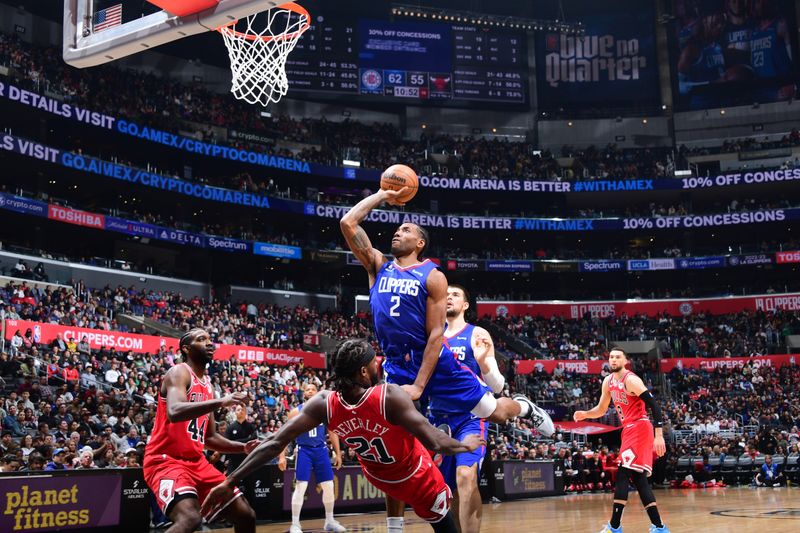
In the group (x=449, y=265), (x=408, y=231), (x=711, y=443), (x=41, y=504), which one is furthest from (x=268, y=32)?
(x=449, y=265)

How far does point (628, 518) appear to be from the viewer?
1386 centimetres

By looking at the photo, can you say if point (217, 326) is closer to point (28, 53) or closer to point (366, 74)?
point (28, 53)

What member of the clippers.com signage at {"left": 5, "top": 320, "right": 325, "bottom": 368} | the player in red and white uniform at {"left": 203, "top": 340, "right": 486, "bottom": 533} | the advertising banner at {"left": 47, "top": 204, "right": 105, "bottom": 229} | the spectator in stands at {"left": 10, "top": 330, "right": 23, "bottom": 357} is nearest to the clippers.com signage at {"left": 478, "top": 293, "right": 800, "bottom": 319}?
the clippers.com signage at {"left": 5, "top": 320, "right": 325, "bottom": 368}

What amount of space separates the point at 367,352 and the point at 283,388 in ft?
77.3

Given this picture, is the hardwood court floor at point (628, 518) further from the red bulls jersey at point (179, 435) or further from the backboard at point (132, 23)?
the backboard at point (132, 23)

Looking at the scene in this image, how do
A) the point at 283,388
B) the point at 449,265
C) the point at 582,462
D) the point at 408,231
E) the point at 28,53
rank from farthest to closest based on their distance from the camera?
the point at 449,265
the point at 28,53
the point at 283,388
the point at 582,462
the point at 408,231

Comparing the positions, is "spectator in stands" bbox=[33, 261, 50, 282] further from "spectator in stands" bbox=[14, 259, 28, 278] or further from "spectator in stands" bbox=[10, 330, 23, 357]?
"spectator in stands" bbox=[10, 330, 23, 357]

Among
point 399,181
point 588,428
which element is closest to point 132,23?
point 399,181

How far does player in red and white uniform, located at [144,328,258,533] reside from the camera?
597cm

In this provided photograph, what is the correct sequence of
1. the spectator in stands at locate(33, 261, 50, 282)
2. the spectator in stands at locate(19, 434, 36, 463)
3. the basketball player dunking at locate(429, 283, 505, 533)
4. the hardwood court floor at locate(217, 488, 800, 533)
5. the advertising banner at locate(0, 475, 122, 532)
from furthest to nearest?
the spectator in stands at locate(33, 261, 50, 282) → the spectator in stands at locate(19, 434, 36, 463) → the hardwood court floor at locate(217, 488, 800, 533) → the advertising banner at locate(0, 475, 122, 532) → the basketball player dunking at locate(429, 283, 505, 533)

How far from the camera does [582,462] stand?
2597 cm

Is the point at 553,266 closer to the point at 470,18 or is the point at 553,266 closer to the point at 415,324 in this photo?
the point at 470,18

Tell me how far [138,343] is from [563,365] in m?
21.4

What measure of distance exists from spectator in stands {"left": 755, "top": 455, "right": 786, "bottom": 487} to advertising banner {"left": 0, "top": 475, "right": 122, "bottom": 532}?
69.8ft
